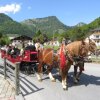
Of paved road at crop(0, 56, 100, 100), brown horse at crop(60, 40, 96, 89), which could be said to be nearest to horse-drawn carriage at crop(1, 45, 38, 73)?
paved road at crop(0, 56, 100, 100)

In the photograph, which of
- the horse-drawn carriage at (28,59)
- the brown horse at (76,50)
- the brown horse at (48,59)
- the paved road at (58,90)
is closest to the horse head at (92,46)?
the brown horse at (76,50)

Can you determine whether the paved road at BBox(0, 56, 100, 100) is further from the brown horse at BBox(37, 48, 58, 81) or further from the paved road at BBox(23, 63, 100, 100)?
the brown horse at BBox(37, 48, 58, 81)

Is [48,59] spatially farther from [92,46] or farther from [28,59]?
[92,46]

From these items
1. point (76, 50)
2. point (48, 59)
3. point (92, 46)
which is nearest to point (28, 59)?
point (48, 59)

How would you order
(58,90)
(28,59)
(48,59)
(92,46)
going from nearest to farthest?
(58,90) → (92,46) → (48,59) → (28,59)

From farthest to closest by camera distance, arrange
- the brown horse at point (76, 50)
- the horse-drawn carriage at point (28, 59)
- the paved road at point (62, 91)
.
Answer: the horse-drawn carriage at point (28, 59), the brown horse at point (76, 50), the paved road at point (62, 91)

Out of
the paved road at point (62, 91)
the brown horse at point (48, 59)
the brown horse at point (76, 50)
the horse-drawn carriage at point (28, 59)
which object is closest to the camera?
the paved road at point (62, 91)

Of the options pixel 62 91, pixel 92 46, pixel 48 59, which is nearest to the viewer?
pixel 62 91

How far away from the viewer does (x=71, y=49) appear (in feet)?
36.2

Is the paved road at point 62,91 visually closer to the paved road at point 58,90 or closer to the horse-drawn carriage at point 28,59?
the paved road at point 58,90

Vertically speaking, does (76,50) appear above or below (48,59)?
above

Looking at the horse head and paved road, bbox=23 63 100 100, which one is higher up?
the horse head

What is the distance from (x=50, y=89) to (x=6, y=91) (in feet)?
5.74

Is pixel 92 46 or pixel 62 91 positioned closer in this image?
pixel 62 91
